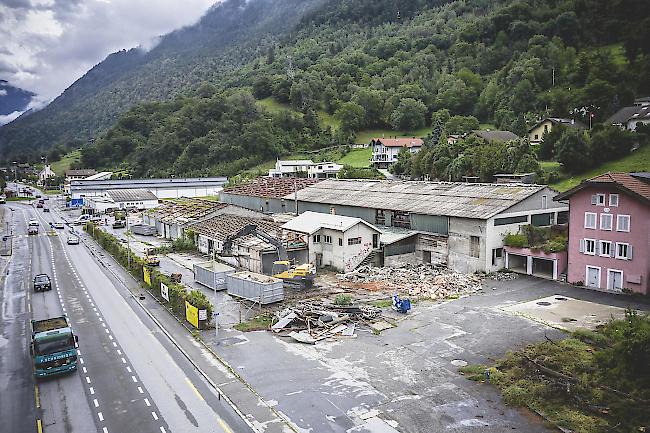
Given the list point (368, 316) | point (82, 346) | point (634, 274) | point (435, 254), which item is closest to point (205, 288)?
point (82, 346)

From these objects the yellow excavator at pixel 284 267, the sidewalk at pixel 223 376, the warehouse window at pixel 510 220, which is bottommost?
the sidewalk at pixel 223 376

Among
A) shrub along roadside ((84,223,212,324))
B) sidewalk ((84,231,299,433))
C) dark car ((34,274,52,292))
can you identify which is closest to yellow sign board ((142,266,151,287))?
shrub along roadside ((84,223,212,324))

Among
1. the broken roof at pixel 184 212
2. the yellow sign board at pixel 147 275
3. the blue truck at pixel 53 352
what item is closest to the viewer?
the blue truck at pixel 53 352

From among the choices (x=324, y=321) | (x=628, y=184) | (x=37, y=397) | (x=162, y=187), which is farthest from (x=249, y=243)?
(x=162, y=187)

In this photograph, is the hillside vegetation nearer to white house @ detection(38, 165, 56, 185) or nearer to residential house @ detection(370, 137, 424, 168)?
residential house @ detection(370, 137, 424, 168)

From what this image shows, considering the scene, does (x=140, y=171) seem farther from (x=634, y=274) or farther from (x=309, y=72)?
(x=634, y=274)

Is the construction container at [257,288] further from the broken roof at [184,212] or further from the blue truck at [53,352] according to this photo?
the broken roof at [184,212]

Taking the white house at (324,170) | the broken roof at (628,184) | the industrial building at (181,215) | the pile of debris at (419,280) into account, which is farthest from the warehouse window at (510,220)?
the white house at (324,170)
